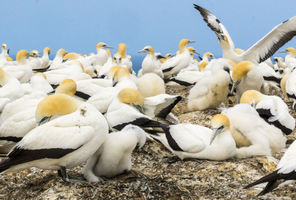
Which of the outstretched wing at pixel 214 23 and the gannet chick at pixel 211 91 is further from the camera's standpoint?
the outstretched wing at pixel 214 23

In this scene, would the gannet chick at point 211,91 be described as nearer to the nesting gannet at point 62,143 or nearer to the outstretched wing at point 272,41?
the outstretched wing at point 272,41

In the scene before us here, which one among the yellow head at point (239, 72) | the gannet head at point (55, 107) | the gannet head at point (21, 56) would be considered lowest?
the gannet head at point (21, 56)

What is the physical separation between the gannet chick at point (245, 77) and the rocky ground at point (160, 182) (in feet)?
8.25

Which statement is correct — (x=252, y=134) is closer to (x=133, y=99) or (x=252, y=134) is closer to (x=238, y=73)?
(x=133, y=99)

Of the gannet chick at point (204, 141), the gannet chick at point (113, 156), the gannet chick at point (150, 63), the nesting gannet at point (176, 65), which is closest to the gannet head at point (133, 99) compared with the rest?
the gannet chick at point (204, 141)

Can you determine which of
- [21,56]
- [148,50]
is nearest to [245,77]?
[148,50]

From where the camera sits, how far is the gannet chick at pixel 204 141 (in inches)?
203

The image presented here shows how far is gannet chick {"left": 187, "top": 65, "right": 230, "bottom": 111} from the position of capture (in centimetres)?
767

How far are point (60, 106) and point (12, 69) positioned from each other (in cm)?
680

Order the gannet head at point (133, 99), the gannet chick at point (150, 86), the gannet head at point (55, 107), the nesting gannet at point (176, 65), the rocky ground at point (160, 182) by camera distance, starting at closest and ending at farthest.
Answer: the rocky ground at point (160, 182) < the gannet head at point (55, 107) < the gannet head at point (133, 99) < the gannet chick at point (150, 86) < the nesting gannet at point (176, 65)

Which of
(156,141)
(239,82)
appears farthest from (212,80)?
(156,141)

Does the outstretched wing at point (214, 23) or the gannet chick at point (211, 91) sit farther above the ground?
the outstretched wing at point (214, 23)

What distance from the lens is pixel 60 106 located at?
4488mm

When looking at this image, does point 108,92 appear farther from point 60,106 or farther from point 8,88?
point 60,106
